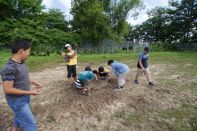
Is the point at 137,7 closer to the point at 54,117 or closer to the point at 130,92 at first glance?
the point at 130,92

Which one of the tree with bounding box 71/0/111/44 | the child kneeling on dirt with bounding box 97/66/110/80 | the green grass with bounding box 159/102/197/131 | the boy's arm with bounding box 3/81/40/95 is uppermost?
the tree with bounding box 71/0/111/44

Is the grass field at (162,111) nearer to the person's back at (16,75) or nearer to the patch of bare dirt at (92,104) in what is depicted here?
the patch of bare dirt at (92,104)

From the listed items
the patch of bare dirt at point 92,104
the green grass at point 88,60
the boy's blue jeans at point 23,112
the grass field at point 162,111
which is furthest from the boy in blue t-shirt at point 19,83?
the green grass at point 88,60

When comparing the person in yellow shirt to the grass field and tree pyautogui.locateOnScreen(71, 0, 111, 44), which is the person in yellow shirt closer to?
the grass field

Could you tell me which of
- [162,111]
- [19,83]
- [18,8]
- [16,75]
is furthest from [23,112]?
[18,8]

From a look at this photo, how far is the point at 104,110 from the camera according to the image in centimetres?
642

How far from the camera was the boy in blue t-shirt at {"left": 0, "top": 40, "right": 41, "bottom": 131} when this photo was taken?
11.9 feet

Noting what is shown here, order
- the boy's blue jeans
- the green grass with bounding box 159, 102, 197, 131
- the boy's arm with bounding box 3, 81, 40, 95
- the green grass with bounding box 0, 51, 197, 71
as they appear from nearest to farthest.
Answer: the boy's arm with bounding box 3, 81, 40, 95
the boy's blue jeans
the green grass with bounding box 159, 102, 197, 131
the green grass with bounding box 0, 51, 197, 71

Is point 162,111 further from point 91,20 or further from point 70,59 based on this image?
point 91,20

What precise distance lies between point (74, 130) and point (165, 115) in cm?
203

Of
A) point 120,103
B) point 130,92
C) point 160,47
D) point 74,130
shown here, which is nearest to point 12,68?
point 74,130

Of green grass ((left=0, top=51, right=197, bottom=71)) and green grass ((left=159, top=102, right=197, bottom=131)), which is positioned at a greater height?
green grass ((left=0, top=51, right=197, bottom=71))

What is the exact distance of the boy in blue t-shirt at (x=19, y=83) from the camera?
11.9 feet

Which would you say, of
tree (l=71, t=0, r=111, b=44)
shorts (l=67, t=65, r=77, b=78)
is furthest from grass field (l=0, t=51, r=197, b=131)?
tree (l=71, t=0, r=111, b=44)
